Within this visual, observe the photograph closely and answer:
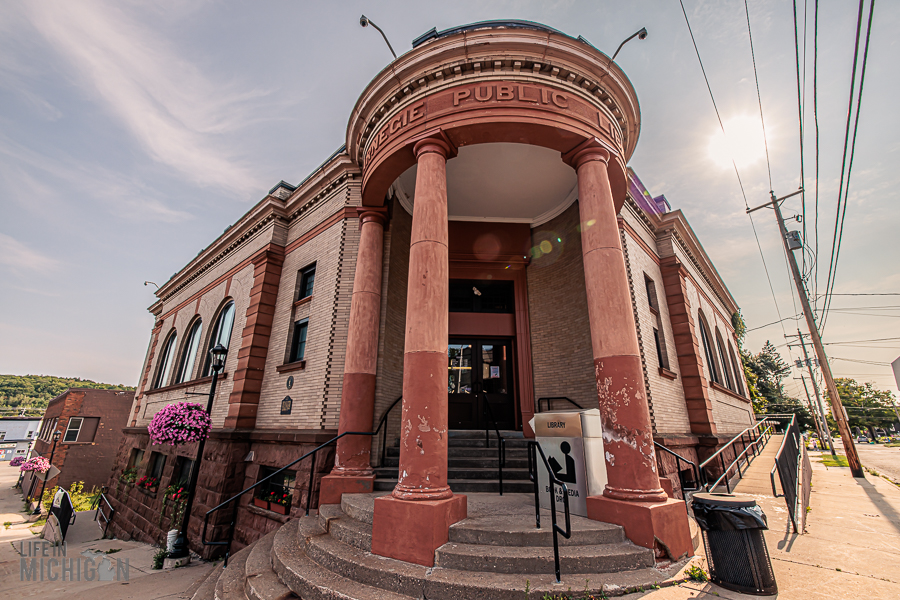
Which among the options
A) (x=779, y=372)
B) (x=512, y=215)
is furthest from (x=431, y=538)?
(x=779, y=372)

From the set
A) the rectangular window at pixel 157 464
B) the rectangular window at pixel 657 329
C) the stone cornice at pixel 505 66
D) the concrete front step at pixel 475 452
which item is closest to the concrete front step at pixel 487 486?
the concrete front step at pixel 475 452

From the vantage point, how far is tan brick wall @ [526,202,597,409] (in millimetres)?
9508

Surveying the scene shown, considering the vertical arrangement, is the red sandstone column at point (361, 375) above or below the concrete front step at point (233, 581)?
above

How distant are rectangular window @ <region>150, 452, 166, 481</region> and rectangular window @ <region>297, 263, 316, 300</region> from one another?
25.8 ft

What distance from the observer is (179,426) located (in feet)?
27.7

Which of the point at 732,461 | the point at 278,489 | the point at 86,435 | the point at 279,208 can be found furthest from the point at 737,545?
the point at 86,435

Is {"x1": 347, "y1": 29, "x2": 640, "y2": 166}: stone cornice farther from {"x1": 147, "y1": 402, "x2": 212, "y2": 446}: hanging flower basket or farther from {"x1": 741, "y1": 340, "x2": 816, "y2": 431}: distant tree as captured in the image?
{"x1": 741, "y1": 340, "x2": 816, "y2": 431}: distant tree

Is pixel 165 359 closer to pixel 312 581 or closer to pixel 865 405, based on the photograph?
pixel 312 581

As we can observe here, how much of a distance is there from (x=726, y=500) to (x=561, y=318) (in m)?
6.72

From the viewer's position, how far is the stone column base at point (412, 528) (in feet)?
13.3

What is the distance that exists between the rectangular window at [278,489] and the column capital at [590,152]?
331 inches

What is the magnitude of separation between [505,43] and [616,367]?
566cm

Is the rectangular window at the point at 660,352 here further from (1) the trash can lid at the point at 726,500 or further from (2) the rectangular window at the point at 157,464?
(2) the rectangular window at the point at 157,464

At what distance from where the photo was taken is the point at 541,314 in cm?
1058
